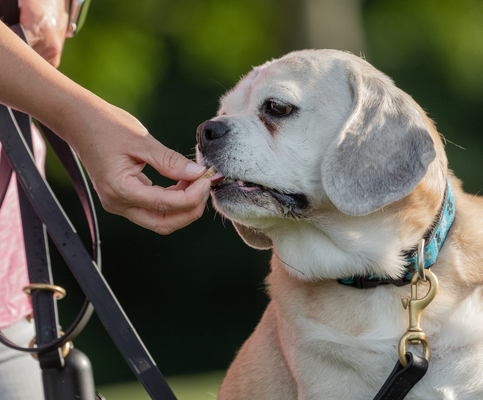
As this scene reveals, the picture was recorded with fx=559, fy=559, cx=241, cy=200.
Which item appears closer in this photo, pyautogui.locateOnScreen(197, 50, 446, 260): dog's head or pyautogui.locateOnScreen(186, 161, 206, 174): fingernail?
pyautogui.locateOnScreen(186, 161, 206, 174): fingernail

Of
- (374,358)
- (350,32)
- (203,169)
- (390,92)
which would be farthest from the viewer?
(350,32)

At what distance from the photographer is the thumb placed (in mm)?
1685

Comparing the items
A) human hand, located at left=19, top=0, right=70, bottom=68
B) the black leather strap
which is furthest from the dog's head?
human hand, located at left=19, top=0, right=70, bottom=68

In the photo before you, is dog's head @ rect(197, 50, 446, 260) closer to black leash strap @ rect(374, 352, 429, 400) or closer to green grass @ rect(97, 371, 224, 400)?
black leash strap @ rect(374, 352, 429, 400)

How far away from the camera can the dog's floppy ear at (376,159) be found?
78.5 inches

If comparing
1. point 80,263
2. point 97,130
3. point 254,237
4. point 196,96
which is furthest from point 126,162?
point 196,96

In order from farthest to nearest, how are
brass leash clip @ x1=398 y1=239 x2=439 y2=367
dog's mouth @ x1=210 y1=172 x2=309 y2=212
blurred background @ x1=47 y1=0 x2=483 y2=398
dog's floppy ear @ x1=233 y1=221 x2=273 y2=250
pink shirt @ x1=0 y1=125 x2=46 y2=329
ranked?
blurred background @ x1=47 y1=0 x2=483 y2=398, dog's floppy ear @ x1=233 y1=221 x2=273 y2=250, pink shirt @ x1=0 y1=125 x2=46 y2=329, dog's mouth @ x1=210 y1=172 x2=309 y2=212, brass leash clip @ x1=398 y1=239 x2=439 y2=367

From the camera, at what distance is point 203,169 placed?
5.92ft

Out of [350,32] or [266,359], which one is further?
[350,32]

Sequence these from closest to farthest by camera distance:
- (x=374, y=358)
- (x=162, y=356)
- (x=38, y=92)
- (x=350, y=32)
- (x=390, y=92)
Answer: (x=38, y=92) → (x=374, y=358) → (x=390, y=92) → (x=350, y=32) → (x=162, y=356)

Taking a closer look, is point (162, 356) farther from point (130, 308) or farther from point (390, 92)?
point (390, 92)

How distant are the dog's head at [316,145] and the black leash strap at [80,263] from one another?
582mm

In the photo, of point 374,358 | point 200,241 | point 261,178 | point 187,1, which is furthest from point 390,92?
point 187,1

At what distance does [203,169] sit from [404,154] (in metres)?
0.74
